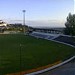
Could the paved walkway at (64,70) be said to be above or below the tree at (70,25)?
below

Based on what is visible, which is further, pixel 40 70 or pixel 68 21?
pixel 68 21

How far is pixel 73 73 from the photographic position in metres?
21.4

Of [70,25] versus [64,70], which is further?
[70,25]

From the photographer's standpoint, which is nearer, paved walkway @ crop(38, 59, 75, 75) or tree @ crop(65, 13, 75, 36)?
paved walkway @ crop(38, 59, 75, 75)

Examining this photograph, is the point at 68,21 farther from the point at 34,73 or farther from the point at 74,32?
the point at 34,73

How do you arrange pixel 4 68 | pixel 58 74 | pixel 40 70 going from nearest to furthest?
pixel 58 74, pixel 40 70, pixel 4 68

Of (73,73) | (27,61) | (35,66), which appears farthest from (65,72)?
(27,61)

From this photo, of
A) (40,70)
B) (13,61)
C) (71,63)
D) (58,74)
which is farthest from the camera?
(13,61)

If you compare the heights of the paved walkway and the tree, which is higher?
the tree

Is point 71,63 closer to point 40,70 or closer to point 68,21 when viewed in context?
point 40,70

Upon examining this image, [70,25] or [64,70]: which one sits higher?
[70,25]

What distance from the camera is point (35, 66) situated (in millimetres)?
25156

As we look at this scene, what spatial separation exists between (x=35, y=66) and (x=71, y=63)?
11.6 ft

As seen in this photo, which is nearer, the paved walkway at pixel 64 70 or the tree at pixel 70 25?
the paved walkway at pixel 64 70
